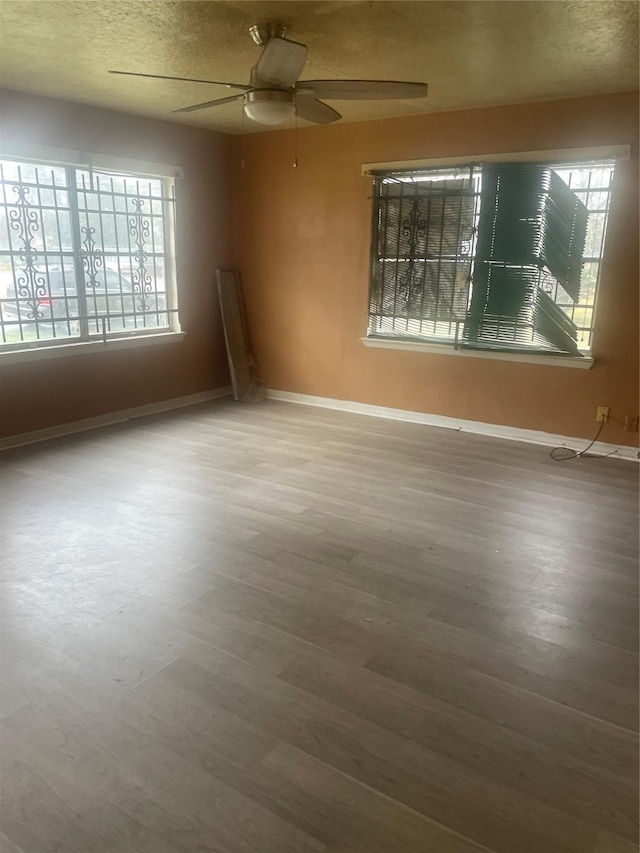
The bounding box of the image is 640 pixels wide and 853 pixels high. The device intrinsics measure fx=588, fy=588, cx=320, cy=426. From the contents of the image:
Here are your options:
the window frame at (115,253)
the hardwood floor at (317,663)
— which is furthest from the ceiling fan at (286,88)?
the hardwood floor at (317,663)

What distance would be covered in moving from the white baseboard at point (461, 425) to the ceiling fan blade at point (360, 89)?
2826 millimetres

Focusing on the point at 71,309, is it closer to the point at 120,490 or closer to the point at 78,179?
the point at 78,179

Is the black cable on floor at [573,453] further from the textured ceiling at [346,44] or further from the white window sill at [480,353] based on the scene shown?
the textured ceiling at [346,44]

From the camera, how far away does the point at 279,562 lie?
2.83m

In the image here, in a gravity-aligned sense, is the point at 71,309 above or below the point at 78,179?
below

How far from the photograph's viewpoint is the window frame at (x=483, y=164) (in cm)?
413

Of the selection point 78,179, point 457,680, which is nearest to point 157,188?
point 78,179

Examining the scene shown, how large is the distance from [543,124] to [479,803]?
435 centimetres

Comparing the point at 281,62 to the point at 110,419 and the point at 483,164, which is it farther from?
the point at 110,419

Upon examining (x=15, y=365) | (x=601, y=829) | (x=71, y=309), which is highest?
(x=71, y=309)

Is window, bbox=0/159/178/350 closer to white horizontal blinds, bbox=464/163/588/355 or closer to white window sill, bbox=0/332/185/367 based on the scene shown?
white window sill, bbox=0/332/185/367

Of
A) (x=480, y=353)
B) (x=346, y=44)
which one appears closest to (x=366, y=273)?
(x=480, y=353)

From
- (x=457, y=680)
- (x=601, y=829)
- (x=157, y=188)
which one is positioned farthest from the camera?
(x=157, y=188)

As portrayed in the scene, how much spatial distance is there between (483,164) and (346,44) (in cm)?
183
